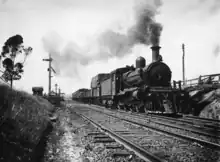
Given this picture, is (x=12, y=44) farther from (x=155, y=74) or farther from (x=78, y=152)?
(x=78, y=152)

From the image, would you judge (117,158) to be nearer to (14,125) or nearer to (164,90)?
(14,125)

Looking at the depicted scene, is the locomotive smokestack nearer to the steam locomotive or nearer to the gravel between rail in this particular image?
the steam locomotive

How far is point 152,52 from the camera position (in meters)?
15.9

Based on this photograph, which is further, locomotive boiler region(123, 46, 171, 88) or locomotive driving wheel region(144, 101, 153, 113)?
locomotive boiler region(123, 46, 171, 88)

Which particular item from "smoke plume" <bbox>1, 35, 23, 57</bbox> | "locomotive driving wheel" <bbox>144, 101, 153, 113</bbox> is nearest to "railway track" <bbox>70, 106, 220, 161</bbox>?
"locomotive driving wheel" <bbox>144, 101, 153, 113</bbox>

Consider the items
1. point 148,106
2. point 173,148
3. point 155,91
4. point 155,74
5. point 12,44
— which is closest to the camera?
point 173,148

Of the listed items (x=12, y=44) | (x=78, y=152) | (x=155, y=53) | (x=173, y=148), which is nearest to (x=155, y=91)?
(x=155, y=53)

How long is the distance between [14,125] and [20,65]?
1933cm

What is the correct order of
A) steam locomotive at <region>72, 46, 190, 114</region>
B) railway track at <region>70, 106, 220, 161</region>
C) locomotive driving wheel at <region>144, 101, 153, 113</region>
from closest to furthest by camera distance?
railway track at <region>70, 106, 220, 161</region>, steam locomotive at <region>72, 46, 190, 114</region>, locomotive driving wheel at <region>144, 101, 153, 113</region>

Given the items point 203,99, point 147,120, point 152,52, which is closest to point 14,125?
point 147,120

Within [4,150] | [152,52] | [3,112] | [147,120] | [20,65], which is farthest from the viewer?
[20,65]

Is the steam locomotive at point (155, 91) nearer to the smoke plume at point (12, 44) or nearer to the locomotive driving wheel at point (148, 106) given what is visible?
the locomotive driving wheel at point (148, 106)

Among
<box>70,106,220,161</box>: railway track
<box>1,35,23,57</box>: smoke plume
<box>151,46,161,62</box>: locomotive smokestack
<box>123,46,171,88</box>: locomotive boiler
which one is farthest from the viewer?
<box>1,35,23,57</box>: smoke plume

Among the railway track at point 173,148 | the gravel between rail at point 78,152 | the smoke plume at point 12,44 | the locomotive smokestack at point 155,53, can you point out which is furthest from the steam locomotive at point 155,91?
the smoke plume at point 12,44
